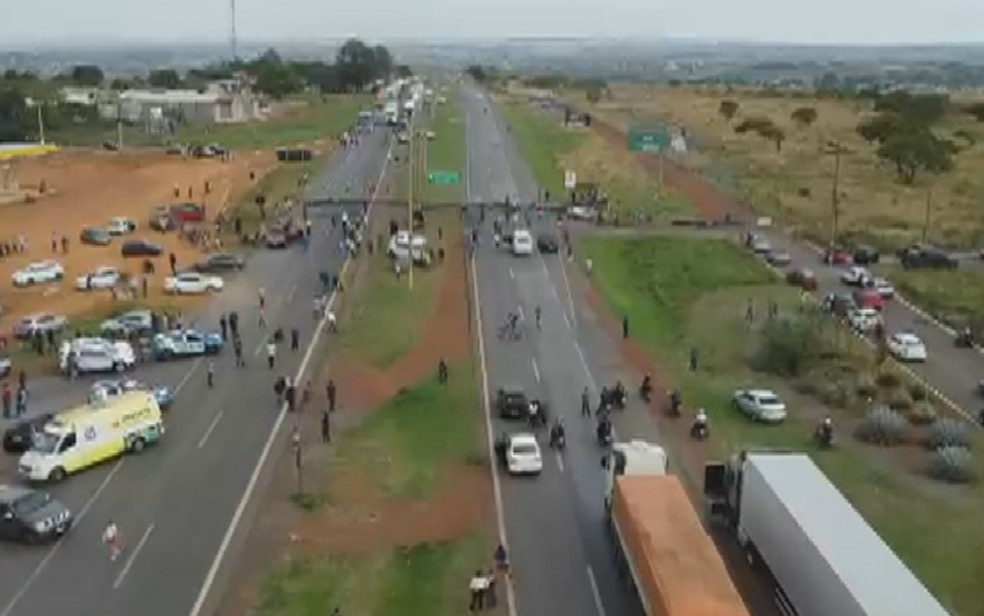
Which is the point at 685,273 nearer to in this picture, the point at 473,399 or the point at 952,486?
the point at 473,399

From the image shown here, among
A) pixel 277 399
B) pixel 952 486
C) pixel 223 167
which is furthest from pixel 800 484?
pixel 223 167

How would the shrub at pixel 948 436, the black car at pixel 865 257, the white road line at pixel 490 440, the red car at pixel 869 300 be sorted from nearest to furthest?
the white road line at pixel 490 440
the shrub at pixel 948 436
the red car at pixel 869 300
the black car at pixel 865 257

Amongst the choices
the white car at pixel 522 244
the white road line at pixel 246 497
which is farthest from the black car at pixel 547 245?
the white road line at pixel 246 497

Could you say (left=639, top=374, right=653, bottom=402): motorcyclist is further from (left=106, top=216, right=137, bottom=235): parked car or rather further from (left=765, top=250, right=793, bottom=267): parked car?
(left=106, top=216, right=137, bottom=235): parked car

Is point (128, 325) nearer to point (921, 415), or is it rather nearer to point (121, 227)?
point (121, 227)

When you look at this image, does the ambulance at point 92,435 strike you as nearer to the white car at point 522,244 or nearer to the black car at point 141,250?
the black car at point 141,250

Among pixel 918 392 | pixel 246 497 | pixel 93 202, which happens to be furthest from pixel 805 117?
pixel 246 497

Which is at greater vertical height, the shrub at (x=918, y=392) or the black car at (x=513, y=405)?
the black car at (x=513, y=405)
